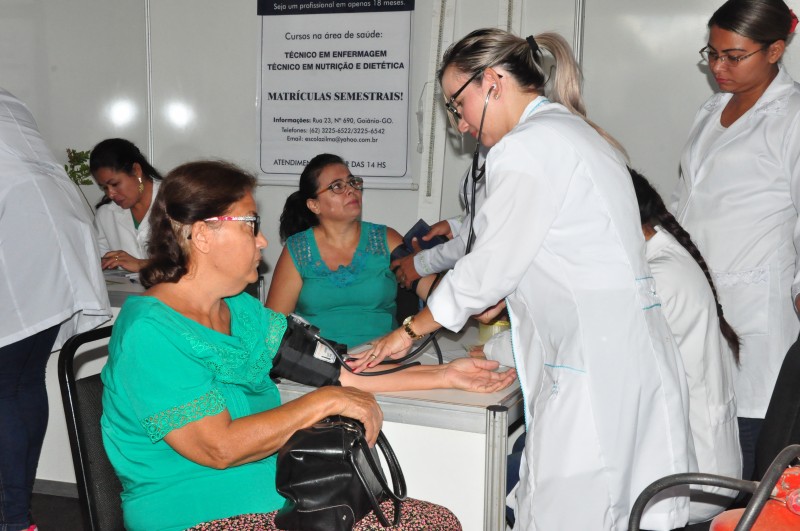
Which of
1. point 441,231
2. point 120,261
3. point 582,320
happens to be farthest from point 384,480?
point 120,261

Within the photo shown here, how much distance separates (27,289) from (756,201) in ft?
7.33

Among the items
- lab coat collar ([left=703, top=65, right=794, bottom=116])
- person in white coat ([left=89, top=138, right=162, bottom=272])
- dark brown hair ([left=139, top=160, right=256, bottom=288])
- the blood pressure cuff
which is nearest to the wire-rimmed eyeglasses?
lab coat collar ([left=703, top=65, right=794, bottom=116])

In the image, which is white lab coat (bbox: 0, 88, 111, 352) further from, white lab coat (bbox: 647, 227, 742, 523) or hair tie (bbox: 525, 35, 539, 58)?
white lab coat (bbox: 647, 227, 742, 523)

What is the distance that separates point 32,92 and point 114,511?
151 inches

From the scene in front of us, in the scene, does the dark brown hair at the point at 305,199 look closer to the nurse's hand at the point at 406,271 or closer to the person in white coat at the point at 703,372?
the nurse's hand at the point at 406,271

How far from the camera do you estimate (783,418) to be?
5.02 ft

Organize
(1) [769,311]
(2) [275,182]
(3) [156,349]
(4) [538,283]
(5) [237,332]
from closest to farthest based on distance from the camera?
(3) [156,349] < (4) [538,283] < (5) [237,332] < (1) [769,311] < (2) [275,182]

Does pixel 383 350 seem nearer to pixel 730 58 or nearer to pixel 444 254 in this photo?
pixel 444 254

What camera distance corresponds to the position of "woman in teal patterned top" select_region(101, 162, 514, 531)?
157 centimetres

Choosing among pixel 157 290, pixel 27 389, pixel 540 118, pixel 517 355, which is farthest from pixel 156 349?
pixel 27 389

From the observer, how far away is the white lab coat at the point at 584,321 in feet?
5.35

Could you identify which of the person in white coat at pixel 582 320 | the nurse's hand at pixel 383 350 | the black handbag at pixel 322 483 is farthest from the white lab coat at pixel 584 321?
the black handbag at pixel 322 483

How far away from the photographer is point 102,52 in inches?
196

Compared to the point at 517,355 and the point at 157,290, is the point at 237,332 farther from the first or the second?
the point at 517,355
